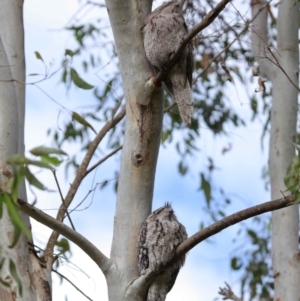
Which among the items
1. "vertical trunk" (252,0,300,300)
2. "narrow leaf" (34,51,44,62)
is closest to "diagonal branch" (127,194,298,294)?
"narrow leaf" (34,51,44,62)

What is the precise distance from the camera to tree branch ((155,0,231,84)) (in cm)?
226

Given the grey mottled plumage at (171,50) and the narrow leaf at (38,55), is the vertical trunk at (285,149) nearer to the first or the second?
the grey mottled plumage at (171,50)

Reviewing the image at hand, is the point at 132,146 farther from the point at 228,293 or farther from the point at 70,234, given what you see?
the point at 228,293

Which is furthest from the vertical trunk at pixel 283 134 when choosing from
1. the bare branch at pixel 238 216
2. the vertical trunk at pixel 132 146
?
the bare branch at pixel 238 216

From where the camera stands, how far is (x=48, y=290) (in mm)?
2312

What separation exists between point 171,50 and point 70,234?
117cm

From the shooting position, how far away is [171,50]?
119 inches

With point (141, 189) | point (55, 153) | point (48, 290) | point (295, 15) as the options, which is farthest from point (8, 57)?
point (295, 15)

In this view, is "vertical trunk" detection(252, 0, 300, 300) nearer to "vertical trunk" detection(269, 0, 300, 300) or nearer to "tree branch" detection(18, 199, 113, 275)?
"vertical trunk" detection(269, 0, 300, 300)

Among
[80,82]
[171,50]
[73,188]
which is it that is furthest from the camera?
[80,82]

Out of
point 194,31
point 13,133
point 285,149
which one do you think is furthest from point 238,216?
point 285,149

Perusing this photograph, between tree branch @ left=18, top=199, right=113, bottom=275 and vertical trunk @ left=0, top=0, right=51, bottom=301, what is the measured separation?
126 mm

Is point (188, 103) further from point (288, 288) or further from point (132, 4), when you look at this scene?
point (288, 288)

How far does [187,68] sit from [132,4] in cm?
42
